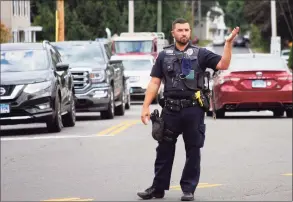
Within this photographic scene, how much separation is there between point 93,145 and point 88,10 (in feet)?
85.4

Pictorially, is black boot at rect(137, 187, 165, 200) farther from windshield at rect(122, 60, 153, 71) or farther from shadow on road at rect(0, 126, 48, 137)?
windshield at rect(122, 60, 153, 71)

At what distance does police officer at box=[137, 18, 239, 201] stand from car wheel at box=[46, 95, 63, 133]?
9.55 m

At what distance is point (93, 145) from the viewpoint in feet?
59.7

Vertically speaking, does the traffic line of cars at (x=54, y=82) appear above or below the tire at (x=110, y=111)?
above

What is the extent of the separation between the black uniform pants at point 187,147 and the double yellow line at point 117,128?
30.9 feet

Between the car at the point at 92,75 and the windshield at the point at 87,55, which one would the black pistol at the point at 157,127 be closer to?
the car at the point at 92,75

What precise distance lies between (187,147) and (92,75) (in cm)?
1425

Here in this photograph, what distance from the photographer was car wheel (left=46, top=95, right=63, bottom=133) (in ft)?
68.1

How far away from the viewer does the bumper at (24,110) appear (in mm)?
20078

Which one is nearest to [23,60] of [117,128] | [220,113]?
[117,128]

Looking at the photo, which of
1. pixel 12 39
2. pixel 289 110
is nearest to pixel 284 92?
pixel 289 110

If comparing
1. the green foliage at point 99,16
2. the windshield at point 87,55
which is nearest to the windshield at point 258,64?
the windshield at point 87,55

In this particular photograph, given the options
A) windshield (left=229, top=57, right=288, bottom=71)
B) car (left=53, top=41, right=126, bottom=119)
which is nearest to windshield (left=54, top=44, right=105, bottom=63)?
car (left=53, top=41, right=126, bottom=119)

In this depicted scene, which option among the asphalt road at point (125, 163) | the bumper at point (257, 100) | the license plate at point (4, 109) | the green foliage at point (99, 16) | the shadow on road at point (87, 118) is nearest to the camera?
the asphalt road at point (125, 163)
